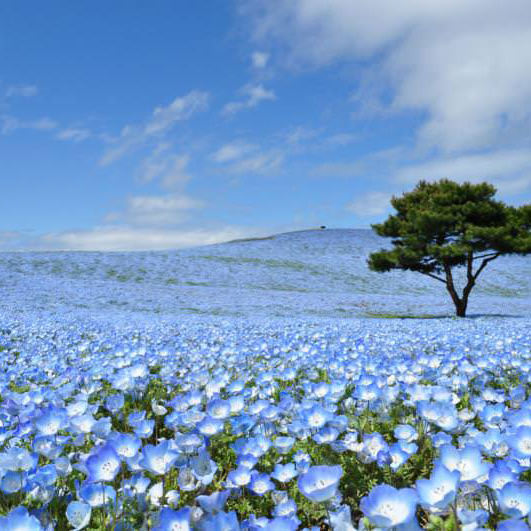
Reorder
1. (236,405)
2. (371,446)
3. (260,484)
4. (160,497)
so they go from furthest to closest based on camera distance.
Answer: (236,405) < (371,446) < (260,484) < (160,497)

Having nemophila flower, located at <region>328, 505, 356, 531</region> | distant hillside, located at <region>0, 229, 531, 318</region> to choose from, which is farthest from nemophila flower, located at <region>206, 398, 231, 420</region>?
distant hillside, located at <region>0, 229, 531, 318</region>

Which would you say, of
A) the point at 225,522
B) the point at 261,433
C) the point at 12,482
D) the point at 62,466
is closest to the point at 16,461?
the point at 12,482

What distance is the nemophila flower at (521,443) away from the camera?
2.04m

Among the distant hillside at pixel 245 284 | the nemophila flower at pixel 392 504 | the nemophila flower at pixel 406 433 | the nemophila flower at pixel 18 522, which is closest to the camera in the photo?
the nemophila flower at pixel 392 504

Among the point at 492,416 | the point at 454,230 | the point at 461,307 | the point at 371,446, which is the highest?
the point at 454,230

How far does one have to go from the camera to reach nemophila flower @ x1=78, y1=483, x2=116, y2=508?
1977mm

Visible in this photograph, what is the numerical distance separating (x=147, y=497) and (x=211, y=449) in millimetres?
1107

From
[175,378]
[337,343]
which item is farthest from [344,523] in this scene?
[337,343]

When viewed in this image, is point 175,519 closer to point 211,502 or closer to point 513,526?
point 211,502

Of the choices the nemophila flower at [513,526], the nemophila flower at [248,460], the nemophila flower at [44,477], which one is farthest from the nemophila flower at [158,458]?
the nemophila flower at [513,526]

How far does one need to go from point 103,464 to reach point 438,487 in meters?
1.31

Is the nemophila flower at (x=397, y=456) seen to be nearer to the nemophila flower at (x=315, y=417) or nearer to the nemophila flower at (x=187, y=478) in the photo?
the nemophila flower at (x=315, y=417)

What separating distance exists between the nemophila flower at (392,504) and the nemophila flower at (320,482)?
13 cm

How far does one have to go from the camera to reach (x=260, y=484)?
226 centimetres
